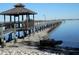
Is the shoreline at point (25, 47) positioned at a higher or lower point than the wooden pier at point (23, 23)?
lower

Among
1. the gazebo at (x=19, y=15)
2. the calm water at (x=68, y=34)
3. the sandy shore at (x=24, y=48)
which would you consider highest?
the gazebo at (x=19, y=15)

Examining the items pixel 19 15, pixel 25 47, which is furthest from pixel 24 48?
pixel 19 15

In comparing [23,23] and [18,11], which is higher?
[18,11]

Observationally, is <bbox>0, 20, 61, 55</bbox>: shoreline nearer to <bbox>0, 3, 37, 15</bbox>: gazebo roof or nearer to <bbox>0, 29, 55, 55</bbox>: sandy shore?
<bbox>0, 29, 55, 55</bbox>: sandy shore

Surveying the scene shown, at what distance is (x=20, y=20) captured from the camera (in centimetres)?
588

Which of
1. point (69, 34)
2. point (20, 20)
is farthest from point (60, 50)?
point (20, 20)

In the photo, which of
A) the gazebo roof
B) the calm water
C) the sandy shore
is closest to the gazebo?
the gazebo roof

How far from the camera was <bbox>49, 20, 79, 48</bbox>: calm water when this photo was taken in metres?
5.71

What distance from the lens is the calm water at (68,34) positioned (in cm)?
571

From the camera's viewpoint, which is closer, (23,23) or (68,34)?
(68,34)

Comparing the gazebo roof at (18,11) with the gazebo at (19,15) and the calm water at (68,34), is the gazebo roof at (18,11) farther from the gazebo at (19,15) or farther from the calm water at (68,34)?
the calm water at (68,34)

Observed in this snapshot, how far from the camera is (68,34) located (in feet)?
18.9

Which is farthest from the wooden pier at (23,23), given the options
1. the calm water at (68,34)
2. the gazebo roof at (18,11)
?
the calm water at (68,34)

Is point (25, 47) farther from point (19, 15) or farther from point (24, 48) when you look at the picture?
point (19, 15)
